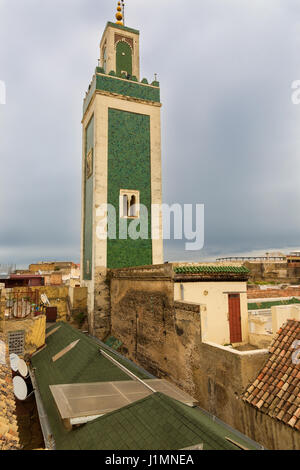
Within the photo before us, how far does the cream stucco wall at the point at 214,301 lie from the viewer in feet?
38.8

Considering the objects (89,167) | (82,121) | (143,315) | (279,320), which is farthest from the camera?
(82,121)

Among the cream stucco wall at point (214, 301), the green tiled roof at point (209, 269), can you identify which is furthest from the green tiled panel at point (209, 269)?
the cream stucco wall at point (214, 301)

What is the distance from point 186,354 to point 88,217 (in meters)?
14.9

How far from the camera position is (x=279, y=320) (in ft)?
34.1

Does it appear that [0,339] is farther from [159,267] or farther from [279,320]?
[279,320]

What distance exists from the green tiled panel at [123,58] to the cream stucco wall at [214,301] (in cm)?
1966

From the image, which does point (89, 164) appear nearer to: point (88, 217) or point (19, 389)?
point (88, 217)

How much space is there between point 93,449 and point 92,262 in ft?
52.7

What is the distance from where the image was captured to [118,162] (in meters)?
22.4

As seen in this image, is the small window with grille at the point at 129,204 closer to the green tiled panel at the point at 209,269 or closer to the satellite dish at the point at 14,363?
the green tiled panel at the point at 209,269

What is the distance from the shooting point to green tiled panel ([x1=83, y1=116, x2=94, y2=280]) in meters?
22.2

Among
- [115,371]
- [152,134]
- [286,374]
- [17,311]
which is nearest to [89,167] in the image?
[152,134]

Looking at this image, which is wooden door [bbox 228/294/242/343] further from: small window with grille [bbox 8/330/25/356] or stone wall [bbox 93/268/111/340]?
stone wall [bbox 93/268/111/340]

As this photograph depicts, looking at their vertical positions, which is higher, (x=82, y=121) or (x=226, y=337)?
(x=82, y=121)
